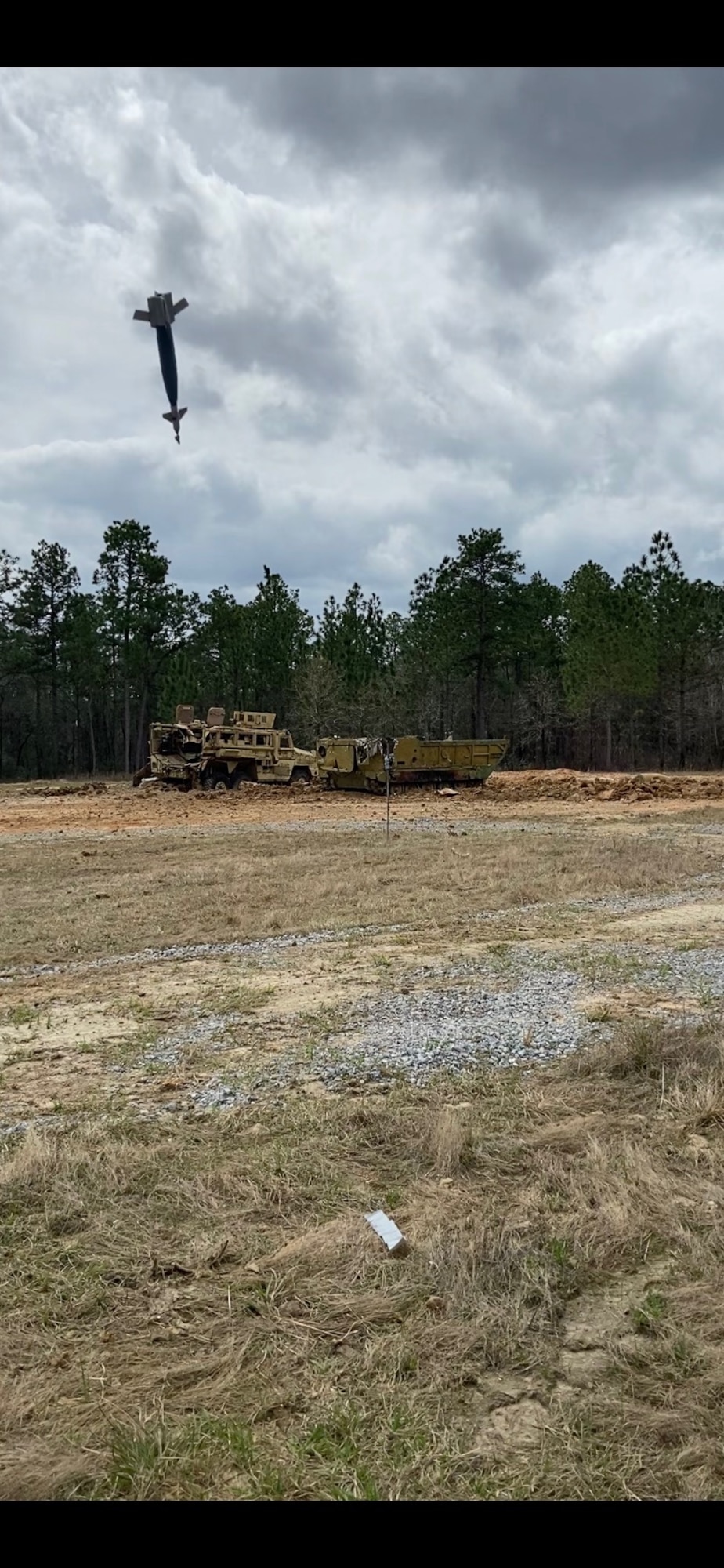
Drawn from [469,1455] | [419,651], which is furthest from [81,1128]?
[419,651]

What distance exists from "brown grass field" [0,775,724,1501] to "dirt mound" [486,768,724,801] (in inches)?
768

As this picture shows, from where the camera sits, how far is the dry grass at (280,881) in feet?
31.8

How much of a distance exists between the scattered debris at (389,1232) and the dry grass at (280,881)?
18.2 feet

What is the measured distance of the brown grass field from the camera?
226 cm

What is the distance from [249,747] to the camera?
29.5 m

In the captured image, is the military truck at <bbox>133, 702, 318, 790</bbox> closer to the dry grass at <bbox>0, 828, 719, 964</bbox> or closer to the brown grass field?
the dry grass at <bbox>0, 828, 719, 964</bbox>

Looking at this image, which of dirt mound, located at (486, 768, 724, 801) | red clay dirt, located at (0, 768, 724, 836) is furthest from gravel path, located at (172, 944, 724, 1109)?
dirt mound, located at (486, 768, 724, 801)

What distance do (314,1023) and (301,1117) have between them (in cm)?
166

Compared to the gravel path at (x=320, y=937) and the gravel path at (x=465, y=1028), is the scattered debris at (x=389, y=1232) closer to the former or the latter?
the gravel path at (x=465, y=1028)

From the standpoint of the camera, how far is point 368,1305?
9.51 ft

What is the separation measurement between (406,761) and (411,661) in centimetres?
2145

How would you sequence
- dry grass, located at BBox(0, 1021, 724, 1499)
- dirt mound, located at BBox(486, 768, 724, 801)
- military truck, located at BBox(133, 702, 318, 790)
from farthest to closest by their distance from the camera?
military truck, located at BBox(133, 702, 318, 790) < dirt mound, located at BBox(486, 768, 724, 801) < dry grass, located at BBox(0, 1021, 724, 1499)
